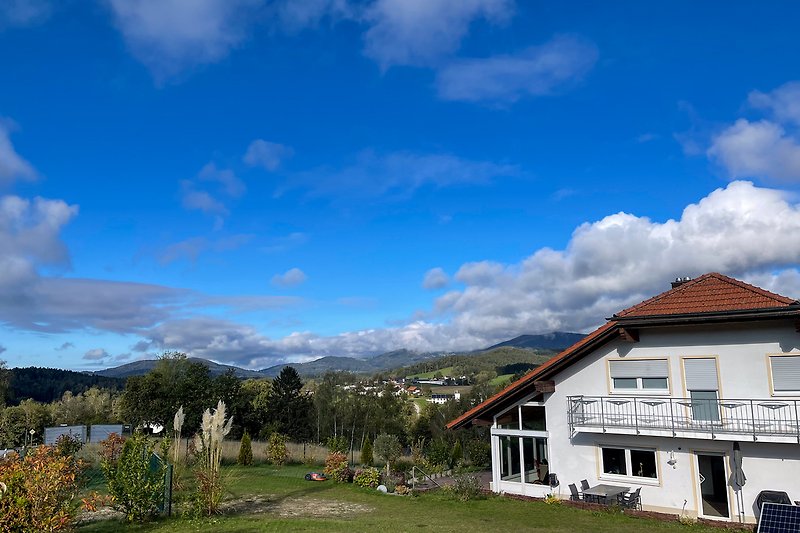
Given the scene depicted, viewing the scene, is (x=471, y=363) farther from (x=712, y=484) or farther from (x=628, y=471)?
(x=712, y=484)

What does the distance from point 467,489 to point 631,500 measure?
5199mm

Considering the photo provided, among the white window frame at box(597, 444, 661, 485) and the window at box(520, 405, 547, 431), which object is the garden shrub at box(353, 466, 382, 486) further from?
the white window frame at box(597, 444, 661, 485)

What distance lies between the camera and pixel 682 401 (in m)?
16.3

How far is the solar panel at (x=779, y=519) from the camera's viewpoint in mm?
12359

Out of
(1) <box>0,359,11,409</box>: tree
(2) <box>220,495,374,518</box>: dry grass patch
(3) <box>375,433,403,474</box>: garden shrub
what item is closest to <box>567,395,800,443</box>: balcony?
(2) <box>220,495,374,518</box>: dry grass patch

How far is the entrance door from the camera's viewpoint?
15641mm

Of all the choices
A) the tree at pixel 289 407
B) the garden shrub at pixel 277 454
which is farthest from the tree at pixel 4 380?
the garden shrub at pixel 277 454

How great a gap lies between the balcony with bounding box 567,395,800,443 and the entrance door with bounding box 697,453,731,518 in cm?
107

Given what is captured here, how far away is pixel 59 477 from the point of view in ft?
30.3

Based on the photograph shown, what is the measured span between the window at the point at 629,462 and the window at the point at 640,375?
1910 mm

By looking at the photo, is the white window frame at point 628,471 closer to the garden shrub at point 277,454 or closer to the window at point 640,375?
the window at point 640,375

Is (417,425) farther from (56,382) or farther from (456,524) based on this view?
(56,382)

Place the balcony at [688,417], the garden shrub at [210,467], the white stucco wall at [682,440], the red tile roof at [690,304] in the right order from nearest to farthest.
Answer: the garden shrub at [210,467] → the balcony at [688,417] → the white stucco wall at [682,440] → the red tile roof at [690,304]

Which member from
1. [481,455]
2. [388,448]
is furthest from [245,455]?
[481,455]
